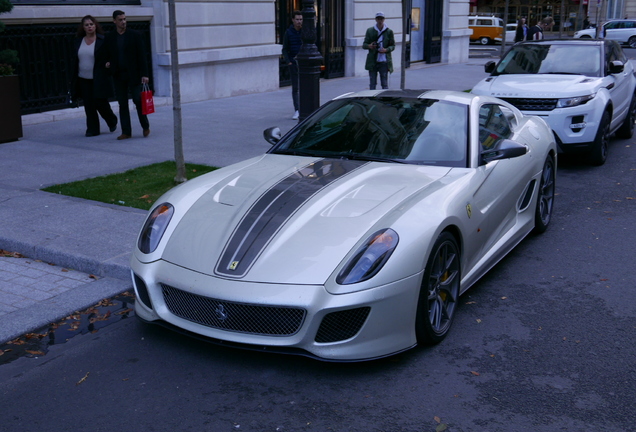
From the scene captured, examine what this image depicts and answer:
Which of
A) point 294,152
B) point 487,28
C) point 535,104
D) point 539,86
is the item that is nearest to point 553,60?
point 539,86

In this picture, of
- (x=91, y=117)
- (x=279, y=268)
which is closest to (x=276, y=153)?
(x=279, y=268)

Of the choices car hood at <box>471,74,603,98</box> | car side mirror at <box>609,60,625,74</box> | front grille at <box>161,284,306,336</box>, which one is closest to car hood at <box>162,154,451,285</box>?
front grille at <box>161,284,306,336</box>

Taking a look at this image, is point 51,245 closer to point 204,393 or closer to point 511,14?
point 204,393

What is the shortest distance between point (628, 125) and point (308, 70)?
226 inches

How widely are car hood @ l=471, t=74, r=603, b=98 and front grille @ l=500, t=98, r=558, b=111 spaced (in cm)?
6

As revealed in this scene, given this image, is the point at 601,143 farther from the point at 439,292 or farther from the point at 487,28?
the point at 487,28

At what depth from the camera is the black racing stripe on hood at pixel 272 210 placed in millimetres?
4211

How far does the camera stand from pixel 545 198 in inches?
279

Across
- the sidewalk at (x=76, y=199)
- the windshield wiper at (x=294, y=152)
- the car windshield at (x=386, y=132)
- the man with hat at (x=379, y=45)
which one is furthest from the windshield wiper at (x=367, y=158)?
A: the man with hat at (x=379, y=45)

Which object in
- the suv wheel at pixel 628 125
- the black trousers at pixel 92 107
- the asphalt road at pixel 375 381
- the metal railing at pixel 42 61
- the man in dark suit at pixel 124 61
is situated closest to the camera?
the asphalt road at pixel 375 381

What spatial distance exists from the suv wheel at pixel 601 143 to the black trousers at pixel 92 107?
23.6 feet

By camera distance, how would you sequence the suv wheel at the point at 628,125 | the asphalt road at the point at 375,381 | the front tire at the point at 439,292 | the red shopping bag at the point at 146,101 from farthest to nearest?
→ the suv wheel at the point at 628,125 < the red shopping bag at the point at 146,101 < the front tire at the point at 439,292 < the asphalt road at the point at 375,381

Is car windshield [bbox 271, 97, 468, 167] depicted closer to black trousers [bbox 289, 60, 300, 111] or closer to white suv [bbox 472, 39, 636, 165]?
white suv [bbox 472, 39, 636, 165]

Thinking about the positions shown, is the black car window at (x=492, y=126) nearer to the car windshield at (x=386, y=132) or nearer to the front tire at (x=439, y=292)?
the car windshield at (x=386, y=132)
